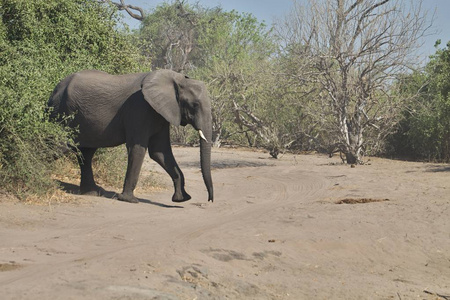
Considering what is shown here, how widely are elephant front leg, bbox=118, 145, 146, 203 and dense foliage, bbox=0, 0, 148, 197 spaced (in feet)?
3.71

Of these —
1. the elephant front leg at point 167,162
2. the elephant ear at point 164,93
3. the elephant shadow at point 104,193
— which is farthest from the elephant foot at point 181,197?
the elephant ear at point 164,93

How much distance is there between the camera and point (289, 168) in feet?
57.4

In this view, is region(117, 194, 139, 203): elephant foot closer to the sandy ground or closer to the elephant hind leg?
the sandy ground

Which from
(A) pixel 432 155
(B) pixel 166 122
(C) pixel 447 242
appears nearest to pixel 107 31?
(B) pixel 166 122

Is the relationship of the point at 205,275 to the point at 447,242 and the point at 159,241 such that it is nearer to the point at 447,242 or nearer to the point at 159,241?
the point at 159,241

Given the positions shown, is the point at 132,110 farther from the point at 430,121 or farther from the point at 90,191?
the point at 430,121

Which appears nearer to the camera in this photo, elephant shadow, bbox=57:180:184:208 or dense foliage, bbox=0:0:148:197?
dense foliage, bbox=0:0:148:197

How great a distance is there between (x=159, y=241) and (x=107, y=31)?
8.13 meters

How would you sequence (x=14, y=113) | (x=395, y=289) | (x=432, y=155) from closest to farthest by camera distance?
(x=395, y=289), (x=14, y=113), (x=432, y=155)

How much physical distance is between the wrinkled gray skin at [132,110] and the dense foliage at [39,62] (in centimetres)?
47

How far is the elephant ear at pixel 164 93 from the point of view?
34.2ft

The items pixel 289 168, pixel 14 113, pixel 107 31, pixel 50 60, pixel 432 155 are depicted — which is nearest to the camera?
pixel 14 113

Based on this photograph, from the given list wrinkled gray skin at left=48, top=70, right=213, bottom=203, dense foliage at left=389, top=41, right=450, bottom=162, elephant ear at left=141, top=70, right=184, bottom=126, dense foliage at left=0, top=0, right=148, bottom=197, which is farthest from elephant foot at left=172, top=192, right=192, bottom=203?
dense foliage at left=389, top=41, right=450, bottom=162

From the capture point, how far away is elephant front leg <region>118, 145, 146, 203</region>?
10.5 metres
